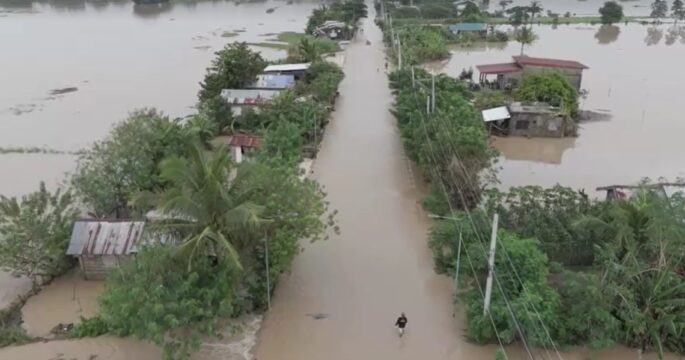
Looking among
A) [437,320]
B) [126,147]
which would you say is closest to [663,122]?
[437,320]

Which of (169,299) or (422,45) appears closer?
(169,299)

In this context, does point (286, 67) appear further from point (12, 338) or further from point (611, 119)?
point (12, 338)

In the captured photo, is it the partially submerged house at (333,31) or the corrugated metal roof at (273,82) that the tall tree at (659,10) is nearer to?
the partially submerged house at (333,31)

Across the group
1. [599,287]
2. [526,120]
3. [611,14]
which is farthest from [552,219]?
[611,14]

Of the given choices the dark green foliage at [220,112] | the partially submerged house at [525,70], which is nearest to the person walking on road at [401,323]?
A: the dark green foliage at [220,112]

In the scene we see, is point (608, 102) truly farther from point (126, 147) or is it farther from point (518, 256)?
point (126, 147)
